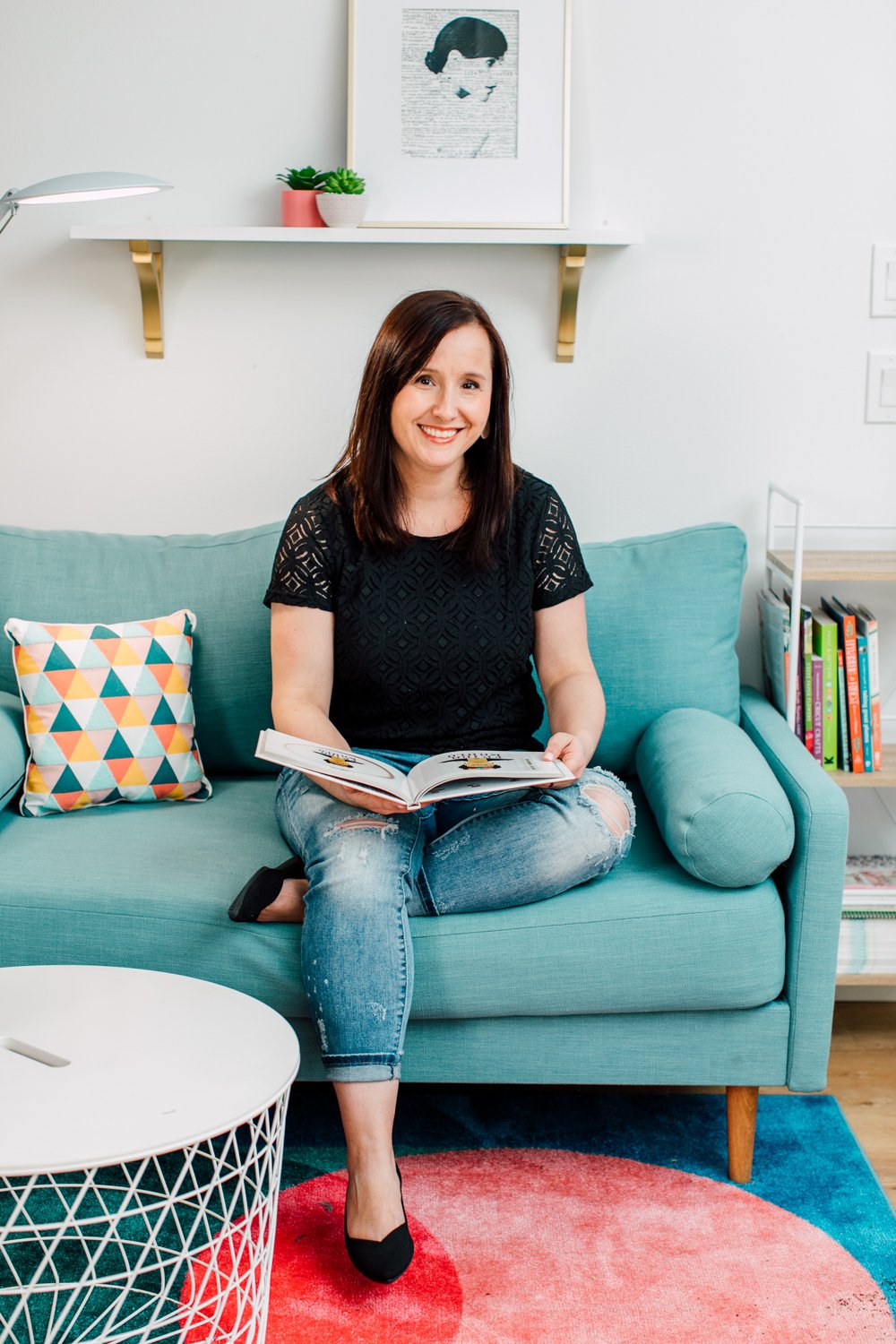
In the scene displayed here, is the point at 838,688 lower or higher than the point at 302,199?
lower

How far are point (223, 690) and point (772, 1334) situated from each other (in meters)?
1.25

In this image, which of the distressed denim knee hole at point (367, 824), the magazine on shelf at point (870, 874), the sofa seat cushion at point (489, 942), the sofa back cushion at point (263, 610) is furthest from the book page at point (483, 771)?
the magazine on shelf at point (870, 874)

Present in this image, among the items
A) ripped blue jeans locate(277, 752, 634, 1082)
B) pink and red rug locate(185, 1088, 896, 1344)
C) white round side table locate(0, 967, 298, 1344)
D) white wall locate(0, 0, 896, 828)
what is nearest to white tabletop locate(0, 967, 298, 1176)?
white round side table locate(0, 967, 298, 1344)

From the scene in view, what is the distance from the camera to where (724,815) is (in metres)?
1.63

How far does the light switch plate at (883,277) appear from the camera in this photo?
2264 millimetres

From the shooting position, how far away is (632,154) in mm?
2252

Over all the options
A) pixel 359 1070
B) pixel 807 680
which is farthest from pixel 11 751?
pixel 807 680

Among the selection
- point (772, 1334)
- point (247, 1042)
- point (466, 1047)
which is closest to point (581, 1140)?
point (466, 1047)

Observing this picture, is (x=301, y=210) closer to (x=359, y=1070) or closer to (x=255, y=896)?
(x=255, y=896)

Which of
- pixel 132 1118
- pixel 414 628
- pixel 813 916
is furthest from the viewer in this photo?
pixel 414 628

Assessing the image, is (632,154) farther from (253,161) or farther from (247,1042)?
(247,1042)

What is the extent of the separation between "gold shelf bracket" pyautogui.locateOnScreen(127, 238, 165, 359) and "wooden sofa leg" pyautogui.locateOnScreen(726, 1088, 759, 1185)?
1626 mm

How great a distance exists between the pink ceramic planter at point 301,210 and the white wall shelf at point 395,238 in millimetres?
29

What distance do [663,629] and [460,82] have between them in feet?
3.38
